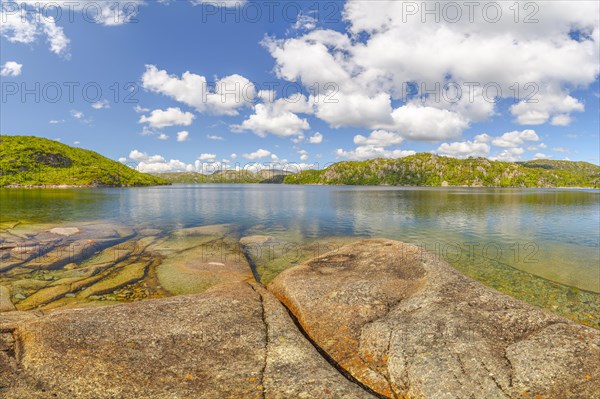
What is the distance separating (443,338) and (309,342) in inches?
221

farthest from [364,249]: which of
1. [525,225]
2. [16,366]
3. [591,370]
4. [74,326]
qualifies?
[525,225]

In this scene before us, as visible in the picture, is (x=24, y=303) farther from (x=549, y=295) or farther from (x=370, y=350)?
(x=549, y=295)

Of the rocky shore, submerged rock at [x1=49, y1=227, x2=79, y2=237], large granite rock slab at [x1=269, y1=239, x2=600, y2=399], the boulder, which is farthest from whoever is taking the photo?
submerged rock at [x1=49, y1=227, x2=79, y2=237]

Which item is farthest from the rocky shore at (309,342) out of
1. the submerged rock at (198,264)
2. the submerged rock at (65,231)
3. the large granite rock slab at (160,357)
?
the submerged rock at (65,231)

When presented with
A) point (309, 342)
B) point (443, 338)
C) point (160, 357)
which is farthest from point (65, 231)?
point (443, 338)

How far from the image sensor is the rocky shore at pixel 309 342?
9484mm

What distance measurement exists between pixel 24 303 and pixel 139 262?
33.9 ft

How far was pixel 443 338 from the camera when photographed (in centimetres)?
1206

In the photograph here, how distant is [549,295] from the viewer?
75.7 feet

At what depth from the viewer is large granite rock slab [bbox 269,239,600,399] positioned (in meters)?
9.89

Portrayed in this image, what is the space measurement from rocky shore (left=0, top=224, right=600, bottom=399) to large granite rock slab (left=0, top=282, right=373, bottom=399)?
0.05m

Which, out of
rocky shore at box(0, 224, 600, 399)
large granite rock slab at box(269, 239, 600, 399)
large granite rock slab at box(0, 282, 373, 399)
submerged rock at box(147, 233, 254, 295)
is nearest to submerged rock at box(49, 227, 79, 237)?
submerged rock at box(147, 233, 254, 295)

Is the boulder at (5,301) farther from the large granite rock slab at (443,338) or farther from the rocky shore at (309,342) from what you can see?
the large granite rock slab at (443,338)

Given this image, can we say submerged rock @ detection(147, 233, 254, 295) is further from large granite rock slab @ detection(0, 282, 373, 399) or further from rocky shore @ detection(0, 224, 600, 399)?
large granite rock slab @ detection(0, 282, 373, 399)
